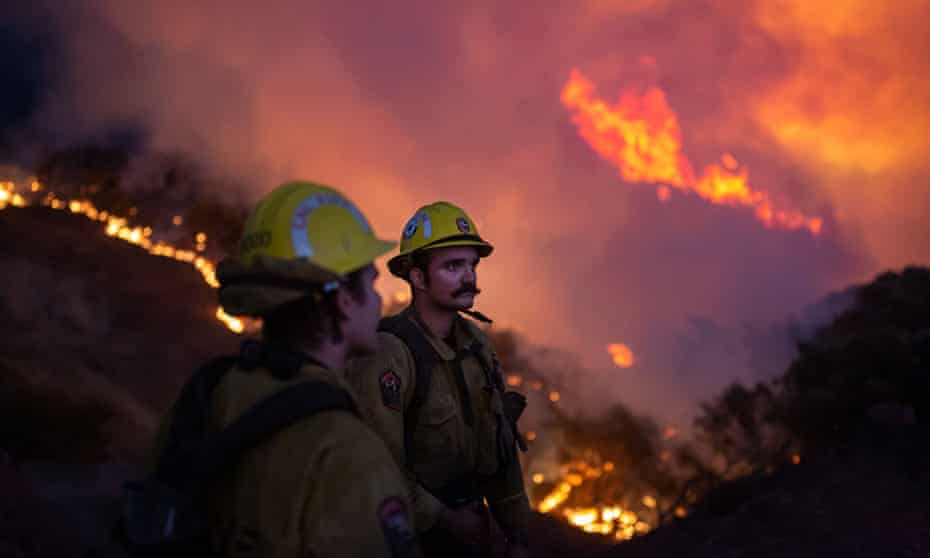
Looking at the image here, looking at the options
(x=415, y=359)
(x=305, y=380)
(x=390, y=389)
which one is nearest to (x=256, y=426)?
(x=305, y=380)

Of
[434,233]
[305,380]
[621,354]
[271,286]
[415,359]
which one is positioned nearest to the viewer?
[305,380]

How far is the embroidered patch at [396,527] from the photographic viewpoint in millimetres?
1702

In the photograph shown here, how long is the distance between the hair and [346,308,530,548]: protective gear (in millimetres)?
1281

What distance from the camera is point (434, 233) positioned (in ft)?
14.2

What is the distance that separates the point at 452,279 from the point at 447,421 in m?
0.97

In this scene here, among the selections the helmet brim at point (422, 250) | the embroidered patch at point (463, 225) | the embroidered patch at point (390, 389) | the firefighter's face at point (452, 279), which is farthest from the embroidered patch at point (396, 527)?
the embroidered patch at point (463, 225)

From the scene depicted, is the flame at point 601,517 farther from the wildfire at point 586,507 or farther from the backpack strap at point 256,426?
the backpack strap at point 256,426

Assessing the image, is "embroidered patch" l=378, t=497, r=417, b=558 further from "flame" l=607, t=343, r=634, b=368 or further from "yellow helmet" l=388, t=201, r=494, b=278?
"flame" l=607, t=343, r=634, b=368

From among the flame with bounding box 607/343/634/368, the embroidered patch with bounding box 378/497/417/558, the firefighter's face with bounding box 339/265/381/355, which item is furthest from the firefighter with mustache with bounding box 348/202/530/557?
the flame with bounding box 607/343/634/368

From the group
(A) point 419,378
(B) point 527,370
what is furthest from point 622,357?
(A) point 419,378

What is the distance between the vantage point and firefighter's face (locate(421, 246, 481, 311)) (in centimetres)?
420

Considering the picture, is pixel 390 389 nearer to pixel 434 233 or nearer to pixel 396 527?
pixel 434 233

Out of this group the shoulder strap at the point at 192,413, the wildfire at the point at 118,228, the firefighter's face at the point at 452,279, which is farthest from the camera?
the wildfire at the point at 118,228

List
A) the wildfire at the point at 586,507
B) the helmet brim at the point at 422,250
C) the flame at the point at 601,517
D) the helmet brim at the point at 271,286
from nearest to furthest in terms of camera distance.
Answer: the helmet brim at the point at 271,286
the helmet brim at the point at 422,250
the flame at the point at 601,517
the wildfire at the point at 586,507
